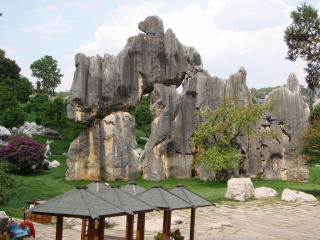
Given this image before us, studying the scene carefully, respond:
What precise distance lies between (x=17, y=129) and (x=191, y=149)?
70.0 feet

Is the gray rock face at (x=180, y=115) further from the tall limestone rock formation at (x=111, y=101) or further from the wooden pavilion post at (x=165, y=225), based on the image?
the wooden pavilion post at (x=165, y=225)

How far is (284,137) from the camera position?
30094 mm

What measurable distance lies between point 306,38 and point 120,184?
46.6ft

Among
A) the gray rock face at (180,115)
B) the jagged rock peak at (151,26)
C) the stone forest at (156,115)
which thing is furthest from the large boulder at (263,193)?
the jagged rock peak at (151,26)

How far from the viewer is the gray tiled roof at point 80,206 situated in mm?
9188

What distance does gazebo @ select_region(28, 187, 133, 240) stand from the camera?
917 centimetres

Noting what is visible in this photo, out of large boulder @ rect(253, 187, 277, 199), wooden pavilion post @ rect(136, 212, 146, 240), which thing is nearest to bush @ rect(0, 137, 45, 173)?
large boulder @ rect(253, 187, 277, 199)

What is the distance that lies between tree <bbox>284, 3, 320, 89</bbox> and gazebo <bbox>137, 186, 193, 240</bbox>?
16272 millimetres

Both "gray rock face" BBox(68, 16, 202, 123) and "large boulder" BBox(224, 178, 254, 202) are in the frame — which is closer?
"large boulder" BBox(224, 178, 254, 202)

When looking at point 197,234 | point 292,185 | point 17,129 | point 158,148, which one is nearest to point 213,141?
point 158,148

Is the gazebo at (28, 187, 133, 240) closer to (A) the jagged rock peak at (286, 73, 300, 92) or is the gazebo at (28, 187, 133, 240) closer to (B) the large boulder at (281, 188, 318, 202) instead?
(B) the large boulder at (281, 188, 318, 202)

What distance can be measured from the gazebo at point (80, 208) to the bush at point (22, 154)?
1991cm

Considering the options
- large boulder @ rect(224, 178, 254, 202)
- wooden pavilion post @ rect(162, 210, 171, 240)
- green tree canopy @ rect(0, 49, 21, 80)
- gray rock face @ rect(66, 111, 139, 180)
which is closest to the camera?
wooden pavilion post @ rect(162, 210, 171, 240)

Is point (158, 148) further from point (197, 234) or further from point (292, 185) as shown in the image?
point (197, 234)
